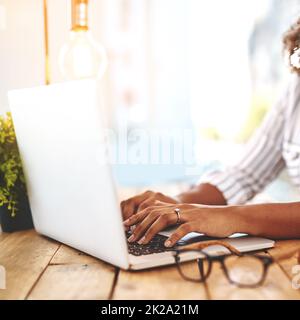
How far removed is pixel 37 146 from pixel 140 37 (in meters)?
4.15

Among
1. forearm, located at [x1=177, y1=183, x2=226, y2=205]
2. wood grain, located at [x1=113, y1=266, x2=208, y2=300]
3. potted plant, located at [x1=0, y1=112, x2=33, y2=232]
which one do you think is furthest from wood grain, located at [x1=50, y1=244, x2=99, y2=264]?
forearm, located at [x1=177, y1=183, x2=226, y2=205]

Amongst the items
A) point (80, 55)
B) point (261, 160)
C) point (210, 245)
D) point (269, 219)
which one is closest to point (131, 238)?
point (210, 245)

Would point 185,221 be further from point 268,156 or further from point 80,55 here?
point 268,156

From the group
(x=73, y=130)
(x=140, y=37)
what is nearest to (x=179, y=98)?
(x=140, y=37)

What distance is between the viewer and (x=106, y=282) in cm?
74

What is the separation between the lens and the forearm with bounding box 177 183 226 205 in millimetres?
1394

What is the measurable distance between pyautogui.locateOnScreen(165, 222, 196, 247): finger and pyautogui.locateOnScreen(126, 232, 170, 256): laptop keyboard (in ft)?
0.04

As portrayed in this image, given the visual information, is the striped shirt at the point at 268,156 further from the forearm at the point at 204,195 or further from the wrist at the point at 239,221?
the wrist at the point at 239,221

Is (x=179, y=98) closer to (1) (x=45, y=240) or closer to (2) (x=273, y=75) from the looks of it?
(2) (x=273, y=75)

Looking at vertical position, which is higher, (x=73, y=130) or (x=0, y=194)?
(x=73, y=130)

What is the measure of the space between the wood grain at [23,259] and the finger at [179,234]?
0.71 feet

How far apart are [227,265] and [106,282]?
20cm

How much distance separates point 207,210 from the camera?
0.91 metres

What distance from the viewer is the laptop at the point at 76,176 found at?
719 millimetres
